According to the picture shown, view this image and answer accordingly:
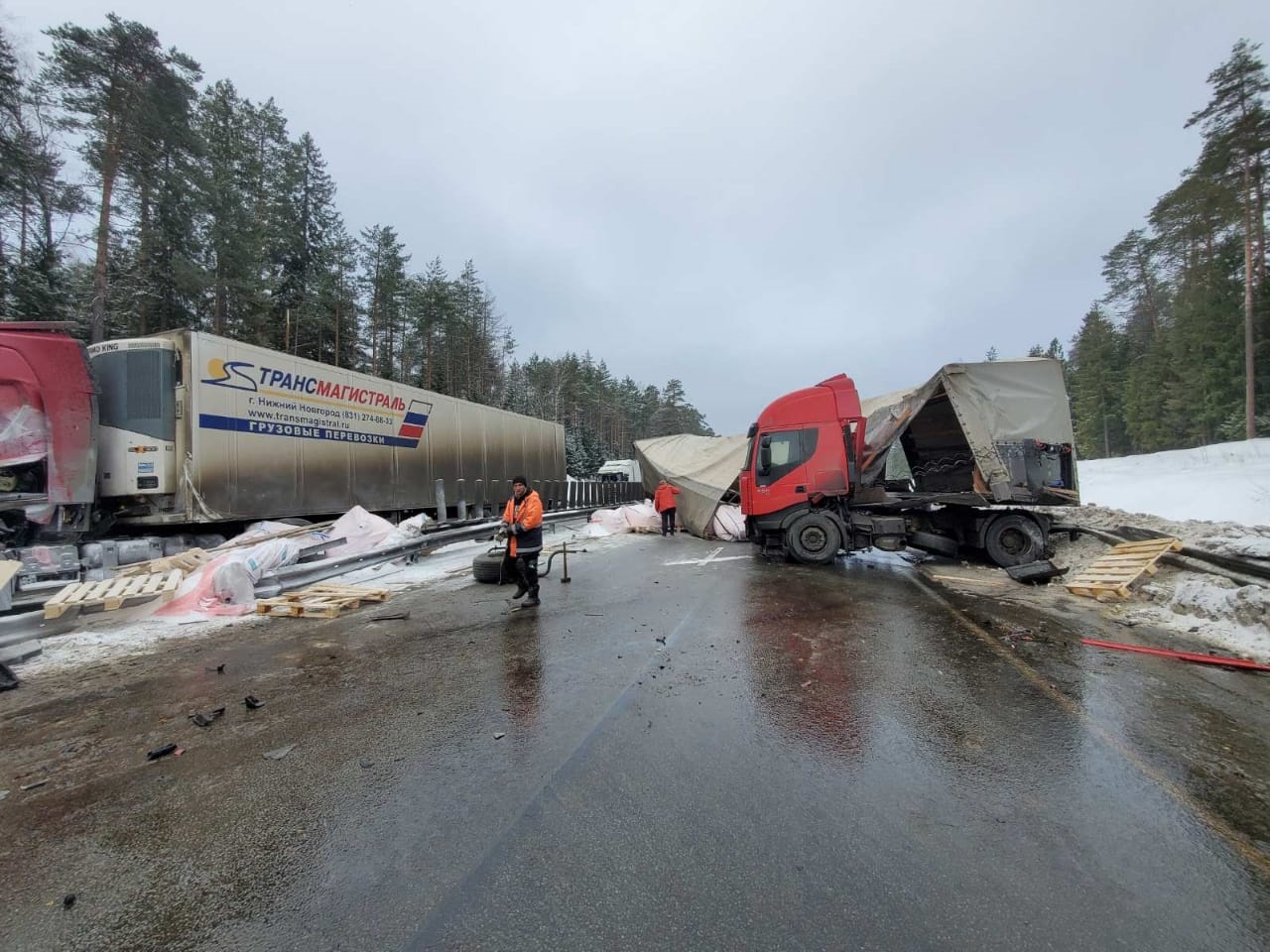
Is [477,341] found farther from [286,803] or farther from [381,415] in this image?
[286,803]

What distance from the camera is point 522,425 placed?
59.8 ft

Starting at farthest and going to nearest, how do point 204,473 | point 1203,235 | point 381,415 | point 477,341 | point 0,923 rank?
point 477,341
point 1203,235
point 381,415
point 204,473
point 0,923

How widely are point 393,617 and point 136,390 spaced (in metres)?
5.98

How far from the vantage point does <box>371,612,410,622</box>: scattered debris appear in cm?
641

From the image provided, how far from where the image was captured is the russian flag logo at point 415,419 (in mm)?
12859

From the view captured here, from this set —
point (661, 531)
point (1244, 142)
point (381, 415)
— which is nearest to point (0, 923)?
point (381, 415)

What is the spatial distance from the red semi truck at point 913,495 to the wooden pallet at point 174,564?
9.38 meters

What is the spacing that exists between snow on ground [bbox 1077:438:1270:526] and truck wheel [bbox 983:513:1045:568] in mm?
7615

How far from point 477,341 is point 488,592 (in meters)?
35.1

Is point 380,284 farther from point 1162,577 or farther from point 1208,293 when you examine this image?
point 1208,293

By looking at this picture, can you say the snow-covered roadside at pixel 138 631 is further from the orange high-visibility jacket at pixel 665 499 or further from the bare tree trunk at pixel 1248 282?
the bare tree trunk at pixel 1248 282

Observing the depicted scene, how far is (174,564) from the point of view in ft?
24.8

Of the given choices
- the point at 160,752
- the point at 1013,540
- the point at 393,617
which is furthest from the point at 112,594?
the point at 1013,540

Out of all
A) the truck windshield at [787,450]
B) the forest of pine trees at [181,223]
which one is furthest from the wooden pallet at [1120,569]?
the forest of pine trees at [181,223]
